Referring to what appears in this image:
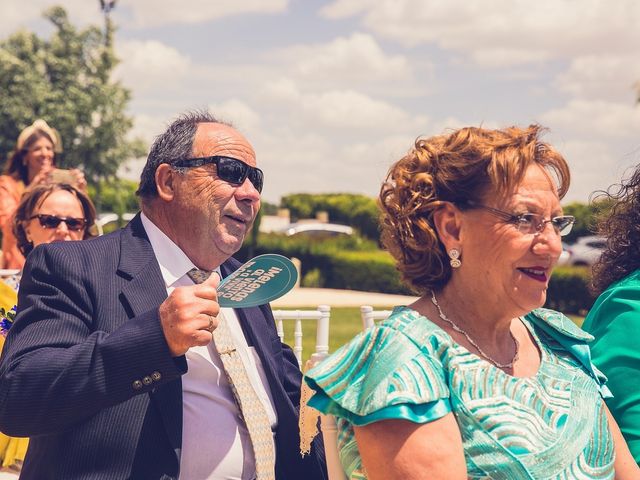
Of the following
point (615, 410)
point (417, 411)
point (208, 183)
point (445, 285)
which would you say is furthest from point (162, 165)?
point (615, 410)

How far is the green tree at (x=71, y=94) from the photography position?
41406mm

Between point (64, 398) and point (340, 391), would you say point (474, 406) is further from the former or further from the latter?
point (64, 398)

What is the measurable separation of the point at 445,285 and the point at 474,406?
0.40 meters

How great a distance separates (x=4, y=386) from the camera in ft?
9.20

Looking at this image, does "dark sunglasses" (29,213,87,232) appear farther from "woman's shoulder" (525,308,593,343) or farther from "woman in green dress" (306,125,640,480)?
"woman's shoulder" (525,308,593,343)

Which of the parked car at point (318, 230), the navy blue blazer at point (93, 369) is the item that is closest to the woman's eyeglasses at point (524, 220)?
the navy blue blazer at point (93, 369)

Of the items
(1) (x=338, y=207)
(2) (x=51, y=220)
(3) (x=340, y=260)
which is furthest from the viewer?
(1) (x=338, y=207)

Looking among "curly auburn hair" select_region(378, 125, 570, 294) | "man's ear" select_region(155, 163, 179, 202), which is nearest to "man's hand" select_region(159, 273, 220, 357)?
"curly auburn hair" select_region(378, 125, 570, 294)

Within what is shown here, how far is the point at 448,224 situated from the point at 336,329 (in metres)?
13.7

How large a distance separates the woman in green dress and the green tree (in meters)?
40.5

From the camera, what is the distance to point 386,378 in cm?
230

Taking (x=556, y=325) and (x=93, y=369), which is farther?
(x=556, y=325)

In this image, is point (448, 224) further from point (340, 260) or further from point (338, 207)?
point (338, 207)

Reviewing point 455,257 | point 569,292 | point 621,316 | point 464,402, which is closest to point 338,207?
point 569,292
